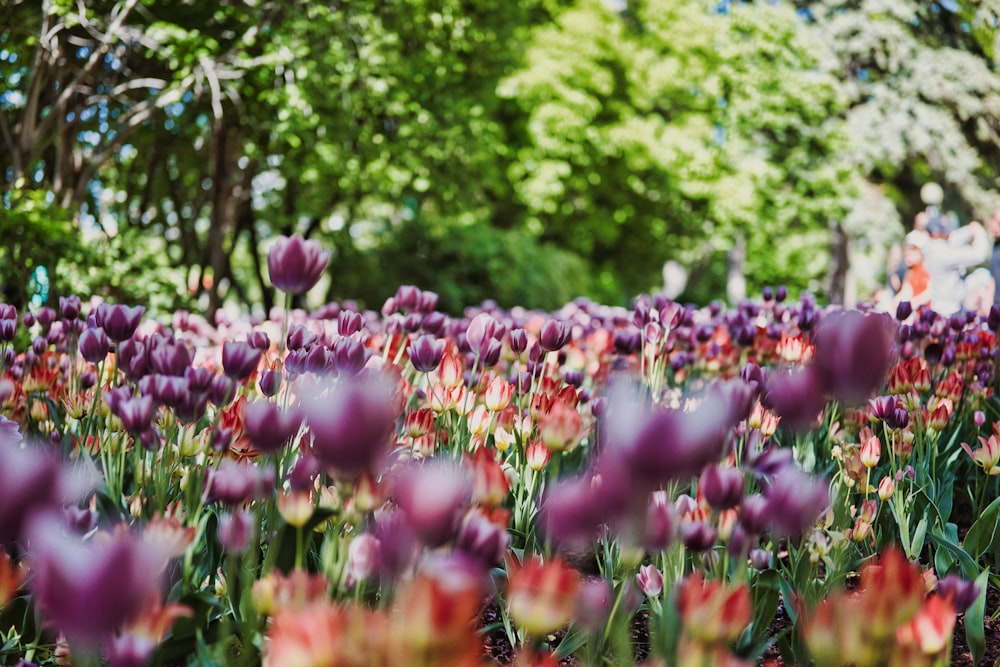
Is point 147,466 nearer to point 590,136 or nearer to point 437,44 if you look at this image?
point 437,44

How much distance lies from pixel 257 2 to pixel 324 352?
925 centimetres

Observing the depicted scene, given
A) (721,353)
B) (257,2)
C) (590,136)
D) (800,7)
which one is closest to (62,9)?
(257,2)

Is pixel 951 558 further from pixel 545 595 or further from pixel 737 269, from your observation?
pixel 737 269

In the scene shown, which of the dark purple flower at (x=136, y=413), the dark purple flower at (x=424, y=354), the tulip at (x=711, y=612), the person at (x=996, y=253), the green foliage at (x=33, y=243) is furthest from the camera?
the person at (x=996, y=253)

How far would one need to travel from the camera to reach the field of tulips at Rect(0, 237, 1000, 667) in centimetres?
98

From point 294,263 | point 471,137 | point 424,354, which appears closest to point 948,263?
point 471,137

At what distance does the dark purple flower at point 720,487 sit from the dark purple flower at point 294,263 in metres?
0.85

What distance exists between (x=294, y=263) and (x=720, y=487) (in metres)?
0.93

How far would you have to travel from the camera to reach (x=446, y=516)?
1.00 meters

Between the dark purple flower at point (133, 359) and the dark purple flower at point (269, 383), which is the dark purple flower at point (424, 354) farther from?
the dark purple flower at point (133, 359)

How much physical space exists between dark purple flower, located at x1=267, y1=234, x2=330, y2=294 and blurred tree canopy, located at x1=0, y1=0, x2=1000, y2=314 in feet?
21.6

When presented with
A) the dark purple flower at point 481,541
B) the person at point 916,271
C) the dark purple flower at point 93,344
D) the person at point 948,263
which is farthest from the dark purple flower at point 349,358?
the person at point 948,263

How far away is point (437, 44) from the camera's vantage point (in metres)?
11.5

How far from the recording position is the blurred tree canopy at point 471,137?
921 centimetres
